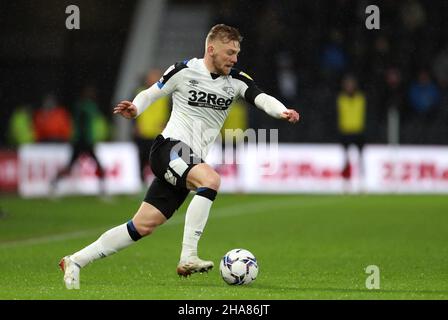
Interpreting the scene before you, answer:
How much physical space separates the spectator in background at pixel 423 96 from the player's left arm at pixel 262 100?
18141 millimetres

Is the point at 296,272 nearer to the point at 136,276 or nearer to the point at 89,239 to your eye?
the point at 136,276

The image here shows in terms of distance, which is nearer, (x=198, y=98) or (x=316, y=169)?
(x=198, y=98)

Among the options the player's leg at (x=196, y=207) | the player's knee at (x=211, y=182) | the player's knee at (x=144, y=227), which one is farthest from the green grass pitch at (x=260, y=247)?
the player's knee at (x=211, y=182)

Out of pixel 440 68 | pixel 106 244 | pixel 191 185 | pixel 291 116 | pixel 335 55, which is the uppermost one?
pixel 335 55

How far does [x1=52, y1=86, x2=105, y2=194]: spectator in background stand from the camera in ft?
71.8

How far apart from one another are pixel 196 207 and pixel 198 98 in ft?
2.98

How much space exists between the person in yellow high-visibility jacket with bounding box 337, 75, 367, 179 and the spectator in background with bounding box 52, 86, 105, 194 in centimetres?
536

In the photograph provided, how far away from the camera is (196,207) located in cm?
930

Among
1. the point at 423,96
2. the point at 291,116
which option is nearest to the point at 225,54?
the point at 291,116

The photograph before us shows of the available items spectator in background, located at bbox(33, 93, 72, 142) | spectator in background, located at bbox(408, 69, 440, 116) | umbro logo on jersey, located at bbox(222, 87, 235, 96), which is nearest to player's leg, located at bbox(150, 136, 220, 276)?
umbro logo on jersey, located at bbox(222, 87, 235, 96)

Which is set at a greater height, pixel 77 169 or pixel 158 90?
pixel 158 90

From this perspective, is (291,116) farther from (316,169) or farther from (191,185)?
(316,169)
